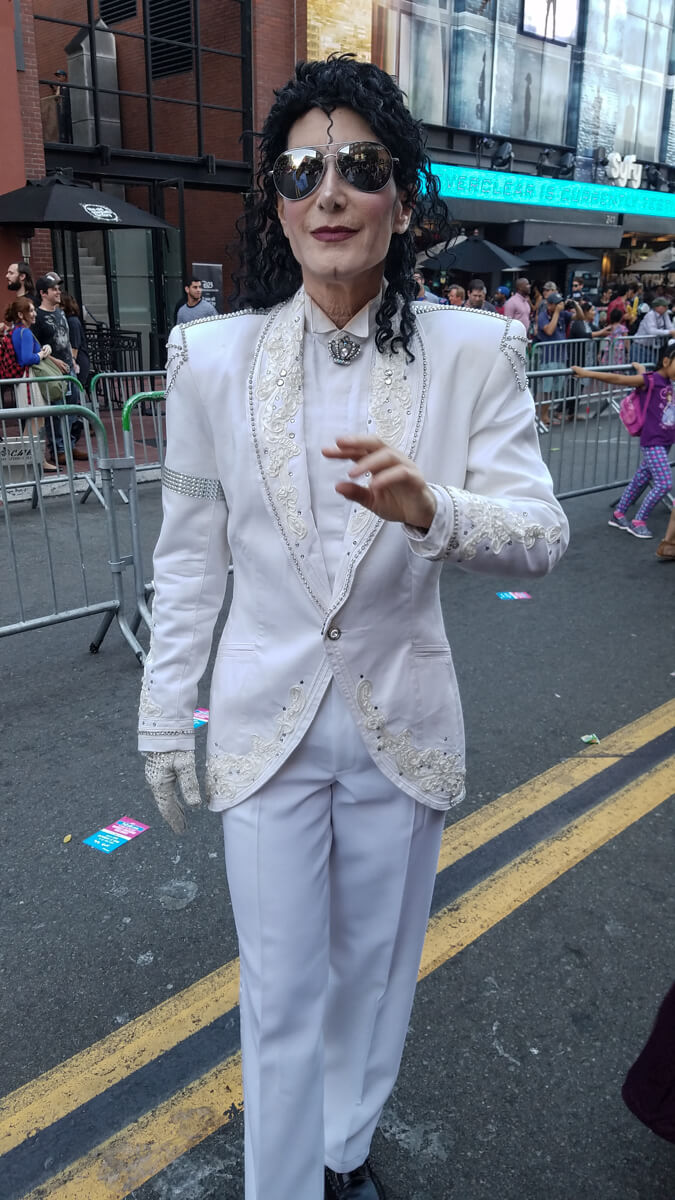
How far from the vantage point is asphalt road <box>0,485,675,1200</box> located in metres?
2.28

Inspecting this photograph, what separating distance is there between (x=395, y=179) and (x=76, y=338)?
35.1ft

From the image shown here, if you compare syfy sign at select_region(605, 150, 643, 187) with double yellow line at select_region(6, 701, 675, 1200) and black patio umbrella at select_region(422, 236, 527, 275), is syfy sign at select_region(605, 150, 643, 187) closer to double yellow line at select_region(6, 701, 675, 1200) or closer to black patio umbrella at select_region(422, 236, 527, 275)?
black patio umbrella at select_region(422, 236, 527, 275)

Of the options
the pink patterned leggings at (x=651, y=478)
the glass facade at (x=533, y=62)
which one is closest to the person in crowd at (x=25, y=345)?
the pink patterned leggings at (x=651, y=478)

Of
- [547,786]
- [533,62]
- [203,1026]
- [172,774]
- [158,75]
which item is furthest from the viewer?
[533,62]

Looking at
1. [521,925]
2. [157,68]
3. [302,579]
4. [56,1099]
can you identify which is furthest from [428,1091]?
[157,68]

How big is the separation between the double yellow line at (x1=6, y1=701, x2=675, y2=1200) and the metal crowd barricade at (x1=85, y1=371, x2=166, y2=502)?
14.1 feet

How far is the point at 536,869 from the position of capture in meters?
3.40

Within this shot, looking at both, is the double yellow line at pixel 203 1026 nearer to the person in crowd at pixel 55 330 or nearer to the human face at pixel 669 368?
the human face at pixel 669 368

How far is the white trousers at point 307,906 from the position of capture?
5.87 ft

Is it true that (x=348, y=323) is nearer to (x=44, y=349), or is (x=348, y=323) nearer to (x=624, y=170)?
(x=44, y=349)

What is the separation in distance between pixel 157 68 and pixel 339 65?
20.7 metres

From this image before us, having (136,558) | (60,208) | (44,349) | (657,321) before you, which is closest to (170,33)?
(60,208)

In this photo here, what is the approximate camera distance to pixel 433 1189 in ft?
7.16

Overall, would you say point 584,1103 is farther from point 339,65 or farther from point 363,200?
point 339,65
